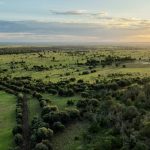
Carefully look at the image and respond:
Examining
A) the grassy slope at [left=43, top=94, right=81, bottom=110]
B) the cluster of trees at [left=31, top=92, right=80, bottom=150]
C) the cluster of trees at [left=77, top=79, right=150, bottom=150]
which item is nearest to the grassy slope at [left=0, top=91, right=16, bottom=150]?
the cluster of trees at [left=31, top=92, right=80, bottom=150]

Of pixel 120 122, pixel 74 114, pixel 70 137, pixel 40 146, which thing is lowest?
pixel 70 137

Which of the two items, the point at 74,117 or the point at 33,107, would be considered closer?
the point at 74,117

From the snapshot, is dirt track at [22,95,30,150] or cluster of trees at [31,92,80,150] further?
dirt track at [22,95,30,150]

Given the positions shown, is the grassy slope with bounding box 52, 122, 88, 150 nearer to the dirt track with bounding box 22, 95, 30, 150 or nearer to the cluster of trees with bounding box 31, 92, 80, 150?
the cluster of trees with bounding box 31, 92, 80, 150

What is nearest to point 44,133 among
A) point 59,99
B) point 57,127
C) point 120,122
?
point 57,127

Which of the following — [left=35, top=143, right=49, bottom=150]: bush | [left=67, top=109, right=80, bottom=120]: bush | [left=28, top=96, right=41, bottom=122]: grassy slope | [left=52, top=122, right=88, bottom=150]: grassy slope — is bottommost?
[left=52, top=122, right=88, bottom=150]: grassy slope

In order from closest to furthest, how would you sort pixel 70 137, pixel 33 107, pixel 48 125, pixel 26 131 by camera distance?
1. pixel 70 137
2. pixel 48 125
3. pixel 26 131
4. pixel 33 107

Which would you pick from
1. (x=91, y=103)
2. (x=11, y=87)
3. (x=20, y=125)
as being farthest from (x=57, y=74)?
(x=20, y=125)

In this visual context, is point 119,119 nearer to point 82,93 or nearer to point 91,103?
point 91,103

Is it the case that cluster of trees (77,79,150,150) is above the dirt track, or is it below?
above

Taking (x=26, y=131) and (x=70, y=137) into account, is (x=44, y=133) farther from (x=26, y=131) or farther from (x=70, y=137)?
(x=26, y=131)

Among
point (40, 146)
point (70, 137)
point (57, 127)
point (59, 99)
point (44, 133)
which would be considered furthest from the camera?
point (59, 99)
